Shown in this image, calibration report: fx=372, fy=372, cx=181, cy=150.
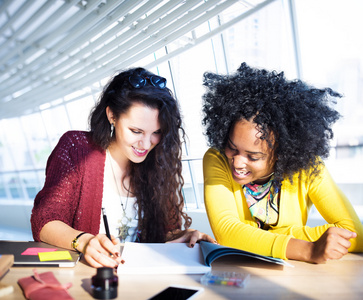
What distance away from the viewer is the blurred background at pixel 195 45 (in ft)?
20.6

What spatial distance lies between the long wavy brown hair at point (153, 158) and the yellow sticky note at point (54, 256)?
0.74 meters

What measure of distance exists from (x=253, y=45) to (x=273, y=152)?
286 inches

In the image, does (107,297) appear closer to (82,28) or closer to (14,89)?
(82,28)

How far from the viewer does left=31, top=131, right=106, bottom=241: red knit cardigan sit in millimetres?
1881

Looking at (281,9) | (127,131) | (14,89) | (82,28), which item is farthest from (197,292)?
(14,89)

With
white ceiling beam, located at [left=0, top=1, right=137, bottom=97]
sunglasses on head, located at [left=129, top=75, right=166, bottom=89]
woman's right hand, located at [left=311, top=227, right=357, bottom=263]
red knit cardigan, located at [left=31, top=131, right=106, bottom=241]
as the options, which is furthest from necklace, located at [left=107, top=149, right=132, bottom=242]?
white ceiling beam, located at [left=0, top=1, right=137, bottom=97]

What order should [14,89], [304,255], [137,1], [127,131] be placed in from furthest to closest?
[14,89] → [137,1] → [127,131] → [304,255]

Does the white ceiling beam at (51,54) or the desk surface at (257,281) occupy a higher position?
the white ceiling beam at (51,54)

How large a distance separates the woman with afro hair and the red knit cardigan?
1.96ft

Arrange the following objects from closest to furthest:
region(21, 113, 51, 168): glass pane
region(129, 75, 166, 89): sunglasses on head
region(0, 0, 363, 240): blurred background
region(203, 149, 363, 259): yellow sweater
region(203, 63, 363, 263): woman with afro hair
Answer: region(203, 149, 363, 259): yellow sweater → region(203, 63, 363, 263): woman with afro hair → region(129, 75, 166, 89): sunglasses on head → region(0, 0, 363, 240): blurred background → region(21, 113, 51, 168): glass pane

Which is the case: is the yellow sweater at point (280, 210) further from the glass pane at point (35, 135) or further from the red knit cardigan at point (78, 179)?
the glass pane at point (35, 135)

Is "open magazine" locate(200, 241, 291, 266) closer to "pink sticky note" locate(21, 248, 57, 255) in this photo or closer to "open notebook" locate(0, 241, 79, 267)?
"open notebook" locate(0, 241, 79, 267)

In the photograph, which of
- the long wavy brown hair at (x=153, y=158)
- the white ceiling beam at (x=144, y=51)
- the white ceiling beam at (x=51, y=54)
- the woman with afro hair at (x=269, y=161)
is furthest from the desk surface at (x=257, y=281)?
the white ceiling beam at (x=144, y=51)

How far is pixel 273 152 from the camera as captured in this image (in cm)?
182
